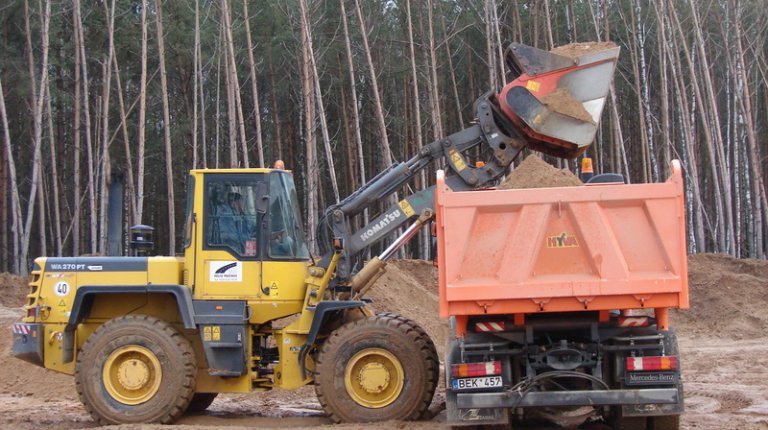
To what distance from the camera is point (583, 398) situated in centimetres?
725

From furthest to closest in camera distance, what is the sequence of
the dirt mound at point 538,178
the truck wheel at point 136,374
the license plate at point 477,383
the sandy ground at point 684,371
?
1. the sandy ground at point 684,371
2. the truck wheel at point 136,374
3. the dirt mound at point 538,178
4. the license plate at point 477,383

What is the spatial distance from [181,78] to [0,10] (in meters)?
6.58

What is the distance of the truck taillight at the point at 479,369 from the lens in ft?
24.5

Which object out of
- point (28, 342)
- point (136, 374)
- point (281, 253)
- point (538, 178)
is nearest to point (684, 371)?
point (538, 178)

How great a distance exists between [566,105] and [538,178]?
4.72ft

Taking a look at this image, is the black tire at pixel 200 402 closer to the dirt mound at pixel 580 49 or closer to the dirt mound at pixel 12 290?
the dirt mound at pixel 580 49

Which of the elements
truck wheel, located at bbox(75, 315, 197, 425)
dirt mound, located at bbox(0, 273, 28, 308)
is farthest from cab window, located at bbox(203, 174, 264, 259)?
dirt mound, located at bbox(0, 273, 28, 308)

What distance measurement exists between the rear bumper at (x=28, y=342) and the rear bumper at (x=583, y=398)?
4.65m

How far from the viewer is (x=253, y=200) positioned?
923cm

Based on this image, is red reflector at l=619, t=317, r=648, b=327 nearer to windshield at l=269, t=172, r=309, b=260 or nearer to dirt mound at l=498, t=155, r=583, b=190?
dirt mound at l=498, t=155, r=583, b=190

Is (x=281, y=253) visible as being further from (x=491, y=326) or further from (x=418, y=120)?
(x=418, y=120)

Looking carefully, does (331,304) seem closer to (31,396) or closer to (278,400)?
(278,400)

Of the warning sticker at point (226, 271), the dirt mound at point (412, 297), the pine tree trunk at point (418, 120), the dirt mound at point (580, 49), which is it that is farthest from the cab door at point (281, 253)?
the pine tree trunk at point (418, 120)

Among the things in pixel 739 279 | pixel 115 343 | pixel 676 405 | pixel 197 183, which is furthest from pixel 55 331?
pixel 739 279
